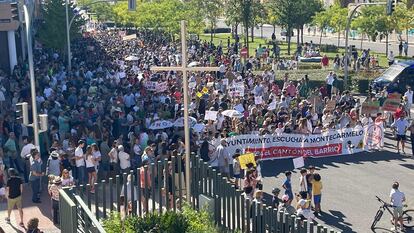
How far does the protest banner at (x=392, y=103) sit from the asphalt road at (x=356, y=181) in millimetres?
1811

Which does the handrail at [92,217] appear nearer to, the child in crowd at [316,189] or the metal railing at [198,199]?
the metal railing at [198,199]

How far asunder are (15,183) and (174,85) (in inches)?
668

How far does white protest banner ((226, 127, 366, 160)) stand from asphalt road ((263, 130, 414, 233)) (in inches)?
11.2

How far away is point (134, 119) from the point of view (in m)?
24.3

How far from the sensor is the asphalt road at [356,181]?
17.3 meters

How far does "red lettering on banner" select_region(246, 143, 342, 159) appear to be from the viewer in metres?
23.0

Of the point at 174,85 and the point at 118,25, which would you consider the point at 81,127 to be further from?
the point at 118,25

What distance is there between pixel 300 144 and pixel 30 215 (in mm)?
9627

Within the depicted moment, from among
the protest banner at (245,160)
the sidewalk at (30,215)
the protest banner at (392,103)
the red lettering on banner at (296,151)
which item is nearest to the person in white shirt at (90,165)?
the sidewalk at (30,215)

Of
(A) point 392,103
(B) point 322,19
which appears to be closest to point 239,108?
(A) point 392,103

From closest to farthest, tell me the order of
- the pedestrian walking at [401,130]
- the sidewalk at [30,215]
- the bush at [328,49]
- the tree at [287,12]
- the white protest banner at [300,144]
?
the sidewalk at [30,215]
the white protest banner at [300,144]
the pedestrian walking at [401,130]
the tree at [287,12]
the bush at [328,49]

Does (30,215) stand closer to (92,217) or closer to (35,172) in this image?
(35,172)

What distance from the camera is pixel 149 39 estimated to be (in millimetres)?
64750

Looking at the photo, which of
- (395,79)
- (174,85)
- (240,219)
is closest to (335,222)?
(240,219)
